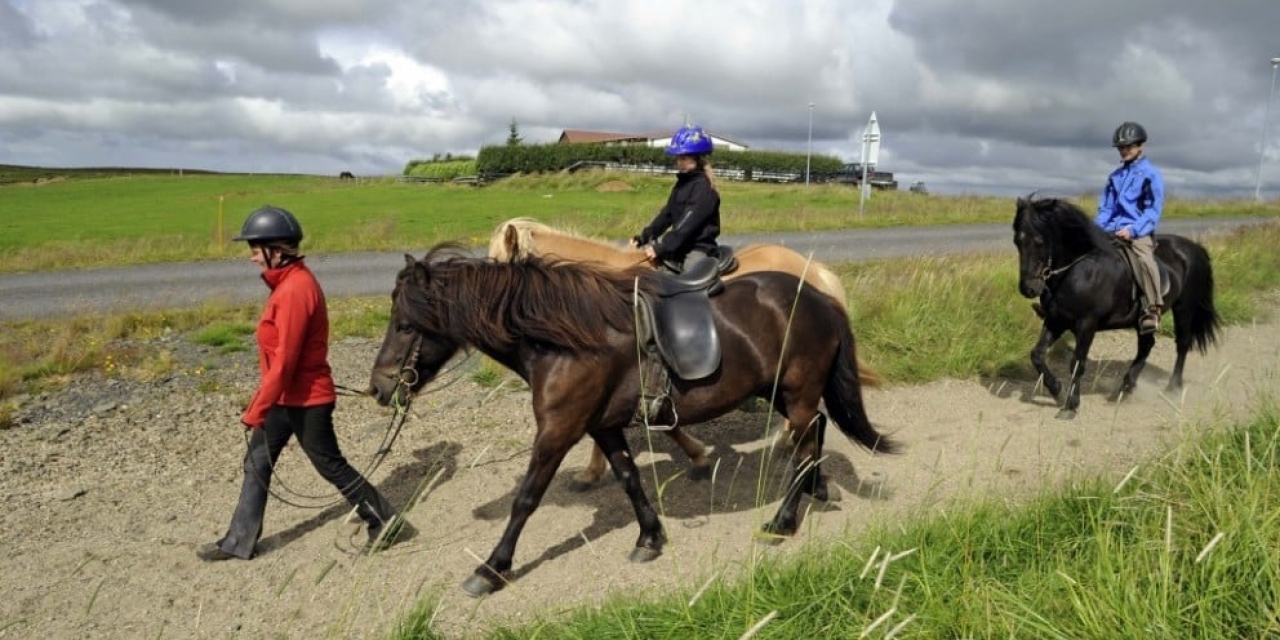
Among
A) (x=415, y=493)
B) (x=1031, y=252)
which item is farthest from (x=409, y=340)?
(x=1031, y=252)

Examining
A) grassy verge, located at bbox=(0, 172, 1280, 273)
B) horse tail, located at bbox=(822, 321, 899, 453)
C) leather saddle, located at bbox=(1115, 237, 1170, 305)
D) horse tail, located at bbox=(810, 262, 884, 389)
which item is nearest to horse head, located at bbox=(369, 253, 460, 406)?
horse tail, located at bbox=(822, 321, 899, 453)

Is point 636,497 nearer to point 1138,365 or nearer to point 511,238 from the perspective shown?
point 511,238

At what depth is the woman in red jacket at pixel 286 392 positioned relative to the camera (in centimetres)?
450

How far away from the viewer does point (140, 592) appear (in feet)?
14.2

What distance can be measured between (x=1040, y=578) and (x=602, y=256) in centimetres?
401

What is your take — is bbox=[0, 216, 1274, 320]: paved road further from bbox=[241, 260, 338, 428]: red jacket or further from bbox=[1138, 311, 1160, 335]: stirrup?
bbox=[241, 260, 338, 428]: red jacket

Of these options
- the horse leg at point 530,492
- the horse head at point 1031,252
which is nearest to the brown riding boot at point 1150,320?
the horse head at point 1031,252

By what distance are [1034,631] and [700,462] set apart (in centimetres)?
341

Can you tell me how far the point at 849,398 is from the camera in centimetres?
524

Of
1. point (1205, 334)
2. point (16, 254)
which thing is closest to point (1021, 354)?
point (1205, 334)

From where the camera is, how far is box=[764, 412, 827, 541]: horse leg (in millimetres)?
4953

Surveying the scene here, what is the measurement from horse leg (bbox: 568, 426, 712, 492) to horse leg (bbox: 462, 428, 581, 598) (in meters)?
1.50

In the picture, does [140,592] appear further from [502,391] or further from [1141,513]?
[1141,513]

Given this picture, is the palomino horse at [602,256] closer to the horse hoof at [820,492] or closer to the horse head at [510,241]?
the horse head at [510,241]
